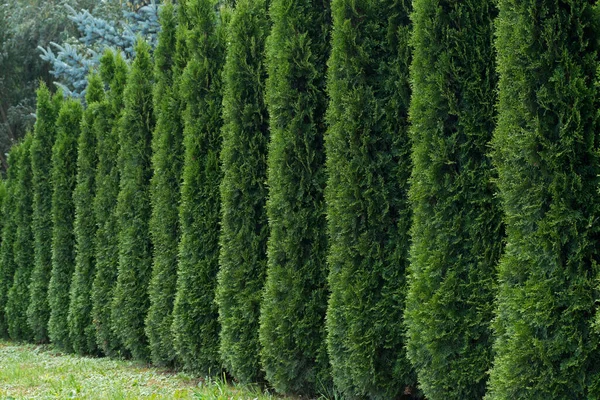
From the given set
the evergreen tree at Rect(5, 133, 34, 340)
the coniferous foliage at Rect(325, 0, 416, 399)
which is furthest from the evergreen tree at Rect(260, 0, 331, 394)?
the evergreen tree at Rect(5, 133, 34, 340)

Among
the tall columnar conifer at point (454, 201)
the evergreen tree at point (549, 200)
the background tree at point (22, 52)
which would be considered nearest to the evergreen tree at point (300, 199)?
the tall columnar conifer at point (454, 201)

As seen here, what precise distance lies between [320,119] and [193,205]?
7.56 ft

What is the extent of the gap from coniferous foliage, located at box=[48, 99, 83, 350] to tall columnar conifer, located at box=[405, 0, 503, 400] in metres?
8.62

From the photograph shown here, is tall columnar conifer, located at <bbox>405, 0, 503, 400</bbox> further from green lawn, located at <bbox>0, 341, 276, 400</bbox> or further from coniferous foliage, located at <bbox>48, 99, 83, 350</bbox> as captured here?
coniferous foliage, located at <bbox>48, 99, 83, 350</bbox>

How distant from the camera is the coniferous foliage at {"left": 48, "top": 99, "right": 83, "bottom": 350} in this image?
1262cm

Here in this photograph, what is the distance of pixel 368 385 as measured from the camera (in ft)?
19.9

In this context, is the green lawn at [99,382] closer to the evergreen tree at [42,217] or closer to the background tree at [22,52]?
the evergreen tree at [42,217]

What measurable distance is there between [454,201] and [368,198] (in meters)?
0.91

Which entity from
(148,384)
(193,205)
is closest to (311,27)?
(193,205)

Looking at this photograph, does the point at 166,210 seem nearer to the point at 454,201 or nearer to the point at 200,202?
the point at 200,202

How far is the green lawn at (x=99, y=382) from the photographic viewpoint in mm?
7031

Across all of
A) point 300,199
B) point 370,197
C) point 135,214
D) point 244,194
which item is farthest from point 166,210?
point 370,197

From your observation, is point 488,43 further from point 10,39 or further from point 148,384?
point 10,39

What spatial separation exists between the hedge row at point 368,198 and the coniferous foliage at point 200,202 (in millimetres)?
24
